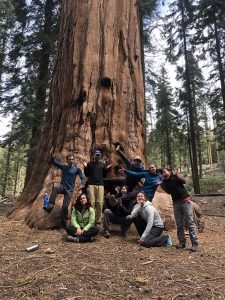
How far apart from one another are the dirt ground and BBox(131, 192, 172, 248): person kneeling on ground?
0.21 metres

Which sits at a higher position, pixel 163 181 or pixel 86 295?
pixel 163 181

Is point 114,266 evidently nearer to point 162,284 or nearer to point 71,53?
point 162,284

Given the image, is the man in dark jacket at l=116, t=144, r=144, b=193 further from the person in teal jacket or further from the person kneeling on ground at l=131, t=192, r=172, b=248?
the person in teal jacket

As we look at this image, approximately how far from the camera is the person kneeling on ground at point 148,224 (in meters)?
6.22

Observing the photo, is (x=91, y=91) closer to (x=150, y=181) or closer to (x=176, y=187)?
(x=150, y=181)

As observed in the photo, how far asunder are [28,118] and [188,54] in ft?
52.0

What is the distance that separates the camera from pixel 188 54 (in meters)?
25.6

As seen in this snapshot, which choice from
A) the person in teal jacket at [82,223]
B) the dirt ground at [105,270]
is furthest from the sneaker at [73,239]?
the dirt ground at [105,270]

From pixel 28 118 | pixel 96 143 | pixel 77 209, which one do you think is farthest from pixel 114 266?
pixel 28 118

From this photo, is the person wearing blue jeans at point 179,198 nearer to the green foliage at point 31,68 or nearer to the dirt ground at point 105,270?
the dirt ground at point 105,270

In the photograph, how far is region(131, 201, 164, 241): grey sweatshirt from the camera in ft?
21.2

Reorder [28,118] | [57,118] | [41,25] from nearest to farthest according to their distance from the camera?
→ [57,118] < [28,118] < [41,25]

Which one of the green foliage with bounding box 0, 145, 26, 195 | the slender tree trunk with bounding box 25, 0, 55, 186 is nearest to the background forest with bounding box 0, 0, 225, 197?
the slender tree trunk with bounding box 25, 0, 55, 186

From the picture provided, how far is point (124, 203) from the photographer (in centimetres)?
729
